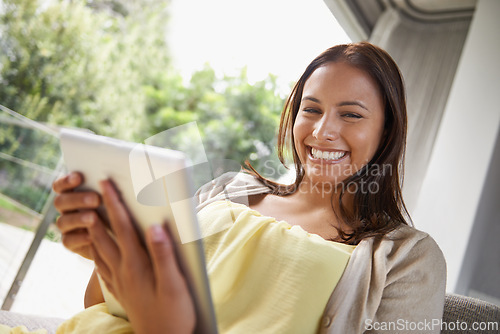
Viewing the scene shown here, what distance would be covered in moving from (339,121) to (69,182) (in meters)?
0.75

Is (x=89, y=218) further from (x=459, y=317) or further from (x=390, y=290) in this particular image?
(x=459, y=317)

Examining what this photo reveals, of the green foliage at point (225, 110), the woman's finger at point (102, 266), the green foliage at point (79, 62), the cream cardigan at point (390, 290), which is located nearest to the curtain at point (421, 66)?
the cream cardigan at point (390, 290)

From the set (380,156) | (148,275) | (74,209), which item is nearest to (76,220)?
(74,209)

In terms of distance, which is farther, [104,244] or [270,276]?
[270,276]

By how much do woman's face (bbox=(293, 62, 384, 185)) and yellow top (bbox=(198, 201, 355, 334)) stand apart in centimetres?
26

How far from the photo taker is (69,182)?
2.39 feet

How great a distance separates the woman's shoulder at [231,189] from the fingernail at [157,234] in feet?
2.25

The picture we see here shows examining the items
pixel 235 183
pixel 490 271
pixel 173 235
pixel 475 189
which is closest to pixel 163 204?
pixel 173 235

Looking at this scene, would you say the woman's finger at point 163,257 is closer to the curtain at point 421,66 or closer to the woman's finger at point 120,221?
the woman's finger at point 120,221

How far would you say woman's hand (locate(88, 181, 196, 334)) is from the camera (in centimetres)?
65

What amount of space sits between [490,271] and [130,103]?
5.42 m

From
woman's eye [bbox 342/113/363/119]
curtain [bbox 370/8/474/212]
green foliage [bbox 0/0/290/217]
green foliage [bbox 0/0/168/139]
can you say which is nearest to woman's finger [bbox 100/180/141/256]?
woman's eye [bbox 342/113/363/119]

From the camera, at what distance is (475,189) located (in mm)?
2850

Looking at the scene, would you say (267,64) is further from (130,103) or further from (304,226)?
(304,226)
